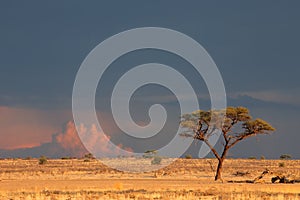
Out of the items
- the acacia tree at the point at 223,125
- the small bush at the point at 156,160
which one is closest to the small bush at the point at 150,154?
the small bush at the point at 156,160

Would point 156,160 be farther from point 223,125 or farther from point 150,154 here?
point 223,125

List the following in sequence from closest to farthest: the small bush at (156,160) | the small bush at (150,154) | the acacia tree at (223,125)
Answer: the acacia tree at (223,125)
the small bush at (156,160)
the small bush at (150,154)

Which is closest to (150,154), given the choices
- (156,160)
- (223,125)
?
(156,160)

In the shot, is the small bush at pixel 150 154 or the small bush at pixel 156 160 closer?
the small bush at pixel 156 160

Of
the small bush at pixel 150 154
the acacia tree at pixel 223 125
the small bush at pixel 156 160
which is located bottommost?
the acacia tree at pixel 223 125

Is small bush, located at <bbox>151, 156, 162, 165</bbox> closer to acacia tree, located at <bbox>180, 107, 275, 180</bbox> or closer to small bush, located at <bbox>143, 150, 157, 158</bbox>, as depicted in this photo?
small bush, located at <bbox>143, 150, 157, 158</bbox>

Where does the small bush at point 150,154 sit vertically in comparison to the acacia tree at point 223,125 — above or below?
above

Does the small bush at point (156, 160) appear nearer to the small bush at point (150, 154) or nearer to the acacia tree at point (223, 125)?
the small bush at point (150, 154)

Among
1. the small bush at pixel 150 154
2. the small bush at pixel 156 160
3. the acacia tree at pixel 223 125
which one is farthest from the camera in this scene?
the small bush at pixel 150 154

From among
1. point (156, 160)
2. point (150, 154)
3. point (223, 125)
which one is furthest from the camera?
point (150, 154)

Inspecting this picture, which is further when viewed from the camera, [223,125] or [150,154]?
[150,154]

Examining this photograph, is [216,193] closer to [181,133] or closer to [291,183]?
[291,183]

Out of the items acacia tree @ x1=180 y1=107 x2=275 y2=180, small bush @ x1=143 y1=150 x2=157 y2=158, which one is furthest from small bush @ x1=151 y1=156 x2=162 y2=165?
acacia tree @ x1=180 y1=107 x2=275 y2=180

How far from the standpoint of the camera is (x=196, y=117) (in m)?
53.4
